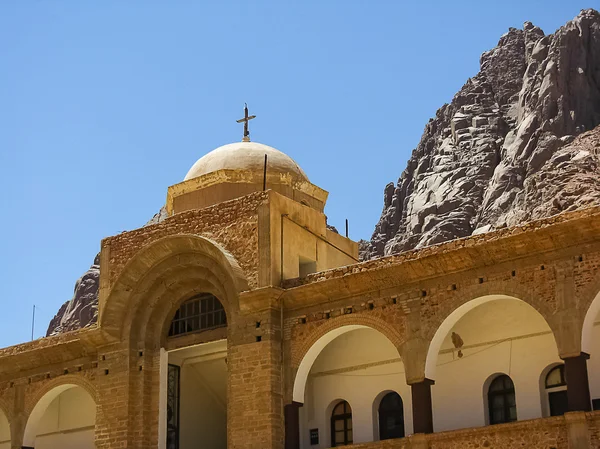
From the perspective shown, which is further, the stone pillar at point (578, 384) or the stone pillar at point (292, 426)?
the stone pillar at point (292, 426)

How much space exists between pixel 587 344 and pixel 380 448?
14.4 feet

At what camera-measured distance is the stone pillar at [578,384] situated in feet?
51.6

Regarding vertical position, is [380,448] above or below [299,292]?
below

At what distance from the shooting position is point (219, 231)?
69.3ft

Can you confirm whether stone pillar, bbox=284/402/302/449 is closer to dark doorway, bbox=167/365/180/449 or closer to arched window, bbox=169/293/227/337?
arched window, bbox=169/293/227/337

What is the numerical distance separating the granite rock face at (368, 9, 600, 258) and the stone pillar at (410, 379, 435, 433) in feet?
137

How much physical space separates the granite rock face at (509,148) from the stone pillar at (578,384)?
42846 mm

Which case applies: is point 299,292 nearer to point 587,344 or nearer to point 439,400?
point 439,400

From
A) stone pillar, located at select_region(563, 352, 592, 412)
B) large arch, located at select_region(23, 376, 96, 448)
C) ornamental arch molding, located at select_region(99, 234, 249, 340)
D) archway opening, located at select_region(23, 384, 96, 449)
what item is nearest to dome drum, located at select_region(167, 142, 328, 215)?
ornamental arch molding, located at select_region(99, 234, 249, 340)

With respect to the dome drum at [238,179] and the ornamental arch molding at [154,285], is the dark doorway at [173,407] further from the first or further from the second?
the dome drum at [238,179]

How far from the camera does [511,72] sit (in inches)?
3086

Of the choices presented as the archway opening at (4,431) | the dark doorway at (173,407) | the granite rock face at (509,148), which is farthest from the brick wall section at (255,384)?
the granite rock face at (509,148)

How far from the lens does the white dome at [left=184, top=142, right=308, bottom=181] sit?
23859mm

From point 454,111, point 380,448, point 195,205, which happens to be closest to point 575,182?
point 454,111
